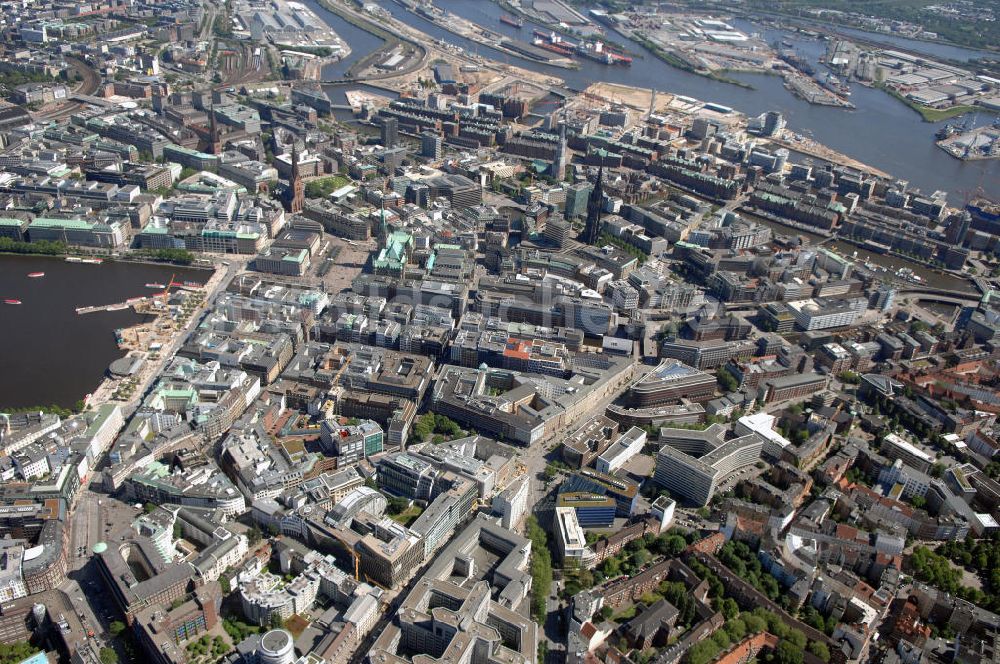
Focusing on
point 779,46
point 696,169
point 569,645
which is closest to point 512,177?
point 696,169

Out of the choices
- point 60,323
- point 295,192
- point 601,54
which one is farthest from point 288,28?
point 60,323

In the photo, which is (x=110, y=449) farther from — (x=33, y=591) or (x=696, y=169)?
(x=696, y=169)

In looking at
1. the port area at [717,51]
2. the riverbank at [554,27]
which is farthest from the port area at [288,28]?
the port area at [717,51]

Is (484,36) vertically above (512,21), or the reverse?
(512,21)

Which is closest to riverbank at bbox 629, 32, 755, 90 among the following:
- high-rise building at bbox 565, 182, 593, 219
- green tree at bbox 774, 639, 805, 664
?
high-rise building at bbox 565, 182, 593, 219

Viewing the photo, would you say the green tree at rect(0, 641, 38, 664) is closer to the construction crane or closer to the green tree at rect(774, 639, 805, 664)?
the construction crane

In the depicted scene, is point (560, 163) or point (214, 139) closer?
point (214, 139)

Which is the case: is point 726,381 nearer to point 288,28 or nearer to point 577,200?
point 577,200
